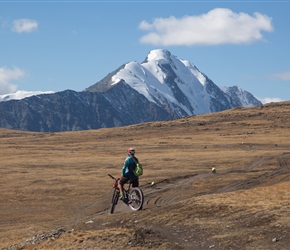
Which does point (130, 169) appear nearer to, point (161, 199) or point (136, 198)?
point (136, 198)

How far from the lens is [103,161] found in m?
60.2

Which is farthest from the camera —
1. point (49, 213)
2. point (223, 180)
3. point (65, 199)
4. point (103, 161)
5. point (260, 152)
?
point (260, 152)

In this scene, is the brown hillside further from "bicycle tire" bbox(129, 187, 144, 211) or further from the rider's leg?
the rider's leg

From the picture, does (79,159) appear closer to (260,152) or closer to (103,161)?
(103,161)

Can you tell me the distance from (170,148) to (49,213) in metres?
46.6

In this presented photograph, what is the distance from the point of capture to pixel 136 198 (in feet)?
71.7

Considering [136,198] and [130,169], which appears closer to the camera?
[130,169]

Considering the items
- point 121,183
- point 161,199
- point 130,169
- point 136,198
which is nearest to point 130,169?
point 130,169

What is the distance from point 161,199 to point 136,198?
1013cm

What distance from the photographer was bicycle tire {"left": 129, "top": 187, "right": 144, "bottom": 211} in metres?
21.7

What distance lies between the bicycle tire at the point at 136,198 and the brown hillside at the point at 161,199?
52 cm

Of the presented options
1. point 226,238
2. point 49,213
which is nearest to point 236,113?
point 49,213

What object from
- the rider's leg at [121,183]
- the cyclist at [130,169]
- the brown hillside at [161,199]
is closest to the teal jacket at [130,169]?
the cyclist at [130,169]

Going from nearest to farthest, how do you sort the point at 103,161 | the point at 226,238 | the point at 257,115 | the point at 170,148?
the point at 226,238
the point at 103,161
the point at 170,148
the point at 257,115
